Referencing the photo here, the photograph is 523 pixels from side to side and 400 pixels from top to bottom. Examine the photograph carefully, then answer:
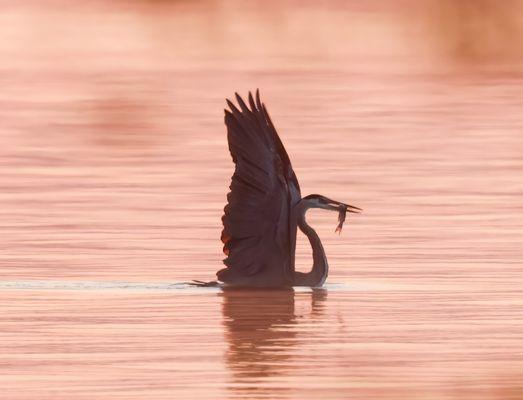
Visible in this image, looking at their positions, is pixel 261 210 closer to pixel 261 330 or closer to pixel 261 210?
pixel 261 210

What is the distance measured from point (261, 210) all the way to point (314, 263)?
0.47 m

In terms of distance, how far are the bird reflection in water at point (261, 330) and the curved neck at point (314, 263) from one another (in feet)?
0.30

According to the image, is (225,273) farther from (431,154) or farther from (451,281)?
(431,154)

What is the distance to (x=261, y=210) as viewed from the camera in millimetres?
15594

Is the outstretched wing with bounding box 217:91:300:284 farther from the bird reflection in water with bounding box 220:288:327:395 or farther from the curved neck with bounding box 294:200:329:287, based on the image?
the bird reflection in water with bounding box 220:288:327:395

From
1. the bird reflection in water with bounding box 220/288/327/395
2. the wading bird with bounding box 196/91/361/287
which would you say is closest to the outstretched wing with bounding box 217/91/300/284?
the wading bird with bounding box 196/91/361/287

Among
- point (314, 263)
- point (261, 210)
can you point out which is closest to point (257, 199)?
point (261, 210)

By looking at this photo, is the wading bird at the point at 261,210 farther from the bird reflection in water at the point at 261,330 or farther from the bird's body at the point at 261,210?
the bird reflection in water at the point at 261,330

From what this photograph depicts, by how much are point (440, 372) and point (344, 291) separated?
326cm

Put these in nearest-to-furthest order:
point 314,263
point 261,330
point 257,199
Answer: point 261,330, point 257,199, point 314,263

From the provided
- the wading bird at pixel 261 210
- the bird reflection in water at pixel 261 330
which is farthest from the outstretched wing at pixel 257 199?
the bird reflection in water at pixel 261 330

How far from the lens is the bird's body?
50.9ft

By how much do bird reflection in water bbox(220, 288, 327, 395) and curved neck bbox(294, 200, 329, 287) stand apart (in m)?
0.09

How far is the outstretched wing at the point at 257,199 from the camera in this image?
15.5 meters
